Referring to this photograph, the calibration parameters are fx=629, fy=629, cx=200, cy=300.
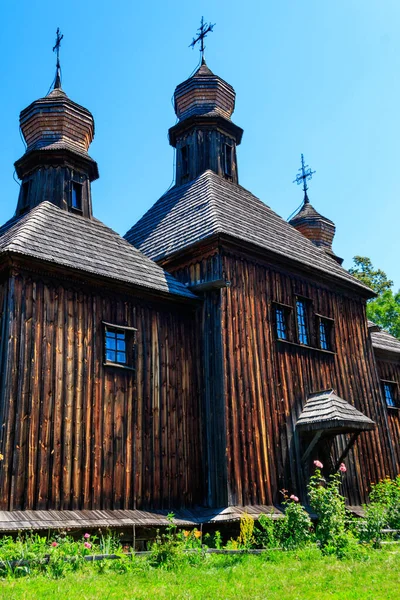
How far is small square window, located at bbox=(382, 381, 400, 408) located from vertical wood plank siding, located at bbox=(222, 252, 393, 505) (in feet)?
9.52

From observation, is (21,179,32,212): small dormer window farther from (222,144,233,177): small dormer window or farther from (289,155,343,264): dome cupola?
(289,155,343,264): dome cupola

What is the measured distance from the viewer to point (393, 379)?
2017 cm

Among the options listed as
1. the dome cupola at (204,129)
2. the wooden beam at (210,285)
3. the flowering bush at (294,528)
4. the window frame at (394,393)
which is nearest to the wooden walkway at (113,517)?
the flowering bush at (294,528)

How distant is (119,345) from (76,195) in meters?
5.33

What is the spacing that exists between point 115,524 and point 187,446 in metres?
2.62

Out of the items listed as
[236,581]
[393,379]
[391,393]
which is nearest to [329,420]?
[236,581]

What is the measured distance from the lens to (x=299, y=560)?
28.8 ft

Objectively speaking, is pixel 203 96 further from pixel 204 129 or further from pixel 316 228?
pixel 316 228

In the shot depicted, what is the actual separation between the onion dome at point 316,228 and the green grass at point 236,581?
17.8m

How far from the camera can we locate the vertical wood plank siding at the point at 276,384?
42.4 ft

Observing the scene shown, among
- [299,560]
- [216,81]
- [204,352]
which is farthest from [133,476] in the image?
[216,81]

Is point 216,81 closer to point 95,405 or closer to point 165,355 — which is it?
point 165,355

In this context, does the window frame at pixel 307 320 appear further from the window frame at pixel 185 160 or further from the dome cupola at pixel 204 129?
the window frame at pixel 185 160

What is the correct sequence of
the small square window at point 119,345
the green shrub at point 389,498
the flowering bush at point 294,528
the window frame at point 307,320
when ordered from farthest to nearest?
the window frame at point 307,320 < the green shrub at point 389,498 < the small square window at point 119,345 < the flowering bush at point 294,528
